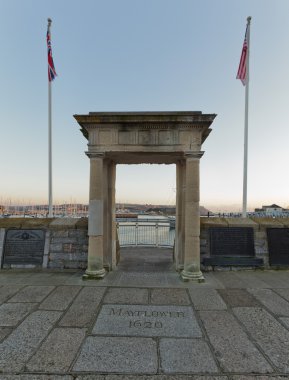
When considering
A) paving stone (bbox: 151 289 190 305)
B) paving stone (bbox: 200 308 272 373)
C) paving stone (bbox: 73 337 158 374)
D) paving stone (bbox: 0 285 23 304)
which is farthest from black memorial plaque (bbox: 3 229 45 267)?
paving stone (bbox: 200 308 272 373)

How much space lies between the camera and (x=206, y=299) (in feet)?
15.3

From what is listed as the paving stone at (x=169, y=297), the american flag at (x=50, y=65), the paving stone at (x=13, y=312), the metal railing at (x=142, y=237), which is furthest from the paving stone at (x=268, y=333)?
the american flag at (x=50, y=65)

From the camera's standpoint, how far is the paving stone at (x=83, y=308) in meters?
3.67

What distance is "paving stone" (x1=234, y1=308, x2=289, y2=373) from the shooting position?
284 centimetres

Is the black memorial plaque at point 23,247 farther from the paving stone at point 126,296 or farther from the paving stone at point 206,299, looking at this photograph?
the paving stone at point 206,299

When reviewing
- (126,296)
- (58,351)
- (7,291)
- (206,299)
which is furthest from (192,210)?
(7,291)

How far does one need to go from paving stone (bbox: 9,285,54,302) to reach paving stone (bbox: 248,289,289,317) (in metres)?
4.83

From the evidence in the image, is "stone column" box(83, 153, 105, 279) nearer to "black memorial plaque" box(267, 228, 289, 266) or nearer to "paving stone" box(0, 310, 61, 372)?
"paving stone" box(0, 310, 61, 372)

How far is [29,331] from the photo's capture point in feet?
11.1

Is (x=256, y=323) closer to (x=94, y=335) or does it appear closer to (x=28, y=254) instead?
(x=94, y=335)

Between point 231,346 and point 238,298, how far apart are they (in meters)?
1.86

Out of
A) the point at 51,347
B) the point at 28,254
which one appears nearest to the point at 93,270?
the point at 28,254

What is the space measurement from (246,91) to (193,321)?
10263mm

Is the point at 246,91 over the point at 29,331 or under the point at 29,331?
over
